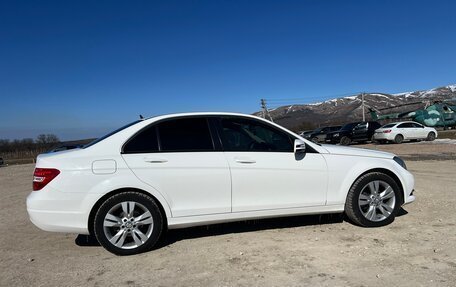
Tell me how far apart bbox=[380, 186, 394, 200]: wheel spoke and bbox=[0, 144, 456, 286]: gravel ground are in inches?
16.5

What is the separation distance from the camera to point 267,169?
A: 16.4ft

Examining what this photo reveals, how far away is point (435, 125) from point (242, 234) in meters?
37.7

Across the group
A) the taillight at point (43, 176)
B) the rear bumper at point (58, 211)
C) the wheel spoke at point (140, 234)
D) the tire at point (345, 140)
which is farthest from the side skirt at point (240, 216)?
the tire at point (345, 140)

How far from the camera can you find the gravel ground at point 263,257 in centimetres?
384

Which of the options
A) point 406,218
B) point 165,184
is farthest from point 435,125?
point 165,184

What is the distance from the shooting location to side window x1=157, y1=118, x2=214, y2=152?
4.90 metres

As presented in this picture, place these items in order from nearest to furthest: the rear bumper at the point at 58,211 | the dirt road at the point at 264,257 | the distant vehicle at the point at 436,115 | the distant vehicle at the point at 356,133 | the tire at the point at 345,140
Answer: the dirt road at the point at 264,257, the rear bumper at the point at 58,211, the distant vehicle at the point at 356,133, the tire at the point at 345,140, the distant vehicle at the point at 436,115

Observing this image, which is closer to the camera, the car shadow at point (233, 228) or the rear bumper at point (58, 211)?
the rear bumper at point (58, 211)

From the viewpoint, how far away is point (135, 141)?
4.83 metres

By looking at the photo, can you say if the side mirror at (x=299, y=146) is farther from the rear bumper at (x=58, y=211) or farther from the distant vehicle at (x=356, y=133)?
the distant vehicle at (x=356, y=133)

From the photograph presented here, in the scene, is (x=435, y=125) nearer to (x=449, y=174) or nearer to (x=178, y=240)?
(x=449, y=174)

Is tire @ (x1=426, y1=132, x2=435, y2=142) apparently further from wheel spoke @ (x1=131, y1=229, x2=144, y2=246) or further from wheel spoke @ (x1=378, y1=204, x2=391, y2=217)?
wheel spoke @ (x1=131, y1=229, x2=144, y2=246)

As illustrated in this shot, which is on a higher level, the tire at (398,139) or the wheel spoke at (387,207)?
the tire at (398,139)

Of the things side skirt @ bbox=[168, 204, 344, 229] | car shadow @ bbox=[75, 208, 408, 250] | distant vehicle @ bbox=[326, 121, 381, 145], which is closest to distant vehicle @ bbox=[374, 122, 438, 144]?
distant vehicle @ bbox=[326, 121, 381, 145]
